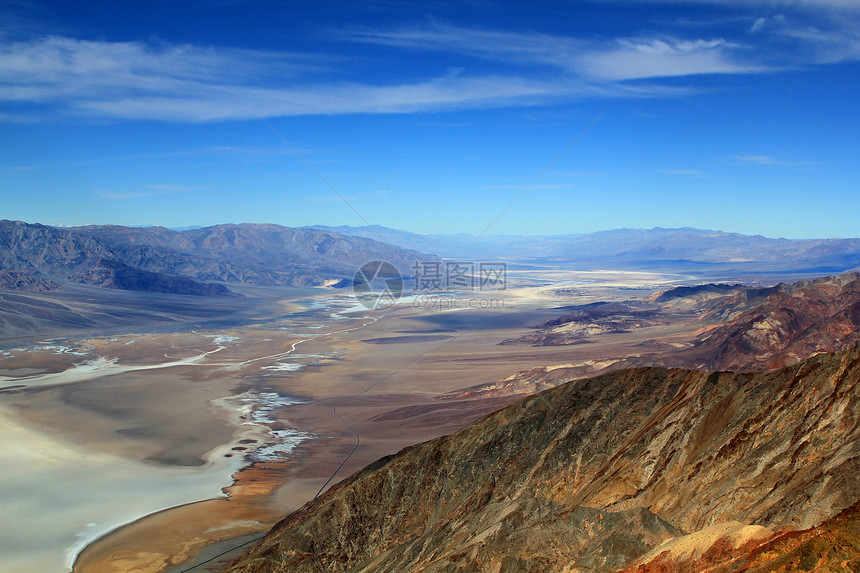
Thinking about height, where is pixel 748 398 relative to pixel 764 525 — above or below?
above

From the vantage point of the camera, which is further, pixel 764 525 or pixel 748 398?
pixel 748 398

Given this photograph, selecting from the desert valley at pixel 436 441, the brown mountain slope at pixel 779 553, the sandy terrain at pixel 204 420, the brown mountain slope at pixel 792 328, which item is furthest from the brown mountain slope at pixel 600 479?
the brown mountain slope at pixel 792 328

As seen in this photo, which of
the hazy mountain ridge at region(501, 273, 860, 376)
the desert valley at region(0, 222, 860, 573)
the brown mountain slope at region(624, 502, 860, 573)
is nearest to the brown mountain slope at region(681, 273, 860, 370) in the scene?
the hazy mountain ridge at region(501, 273, 860, 376)

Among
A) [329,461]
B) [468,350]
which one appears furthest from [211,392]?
[468,350]

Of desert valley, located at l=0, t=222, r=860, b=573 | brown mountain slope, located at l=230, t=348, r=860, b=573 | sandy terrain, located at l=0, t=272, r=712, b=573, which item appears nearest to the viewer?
brown mountain slope, located at l=230, t=348, r=860, b=573

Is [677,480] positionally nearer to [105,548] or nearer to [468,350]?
[105,548]

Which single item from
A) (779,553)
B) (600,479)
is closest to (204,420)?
(600,479)

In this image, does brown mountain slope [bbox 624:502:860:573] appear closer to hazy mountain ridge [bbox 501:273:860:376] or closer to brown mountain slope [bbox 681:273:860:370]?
hazy mountain ridge [bbox 501:273:860:376]
